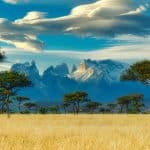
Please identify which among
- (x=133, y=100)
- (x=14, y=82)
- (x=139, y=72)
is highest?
(x=139, y=72)

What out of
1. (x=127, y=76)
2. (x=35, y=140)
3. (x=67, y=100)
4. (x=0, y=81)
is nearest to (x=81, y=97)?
(x=67, y=100)

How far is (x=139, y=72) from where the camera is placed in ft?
211

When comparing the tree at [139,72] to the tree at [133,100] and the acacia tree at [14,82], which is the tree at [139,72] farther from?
the tree at [133,100]

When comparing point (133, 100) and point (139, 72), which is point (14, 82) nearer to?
point (139, 72)

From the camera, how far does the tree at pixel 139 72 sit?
206ft

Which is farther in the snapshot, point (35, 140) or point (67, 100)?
point (67, 100)

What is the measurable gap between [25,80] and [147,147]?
2518 inches

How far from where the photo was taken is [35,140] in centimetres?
1744

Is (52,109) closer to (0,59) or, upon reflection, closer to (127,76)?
(127,76)

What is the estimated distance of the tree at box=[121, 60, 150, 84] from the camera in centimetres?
6272

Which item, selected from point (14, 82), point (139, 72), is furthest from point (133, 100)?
point (139, 72)

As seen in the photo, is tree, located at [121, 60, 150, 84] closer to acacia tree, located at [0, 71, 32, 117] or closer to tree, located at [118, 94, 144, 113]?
acacia tree, located at [0, 71, 32, 117]

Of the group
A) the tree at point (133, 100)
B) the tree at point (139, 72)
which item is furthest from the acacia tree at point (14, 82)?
the tree at point (133, 100)

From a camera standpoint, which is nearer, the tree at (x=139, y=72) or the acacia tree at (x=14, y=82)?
the tree at (x=139, y=72)
